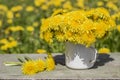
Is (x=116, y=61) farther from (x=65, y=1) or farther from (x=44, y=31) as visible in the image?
(x=65, y=1)

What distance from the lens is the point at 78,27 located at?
9.72 feet

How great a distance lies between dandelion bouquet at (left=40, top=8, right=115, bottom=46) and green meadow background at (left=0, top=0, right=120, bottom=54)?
1.15 meters

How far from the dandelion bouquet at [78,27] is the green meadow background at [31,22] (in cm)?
115

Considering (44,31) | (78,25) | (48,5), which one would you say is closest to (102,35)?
(78,25)

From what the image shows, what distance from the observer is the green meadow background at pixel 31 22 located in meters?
4.49

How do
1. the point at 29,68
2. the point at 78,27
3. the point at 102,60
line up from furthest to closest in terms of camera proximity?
the point at 102,60 → the point at 29,68 → the point at 78,27

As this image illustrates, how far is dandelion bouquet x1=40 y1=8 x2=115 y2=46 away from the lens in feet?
9.70

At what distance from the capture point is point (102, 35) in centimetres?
301

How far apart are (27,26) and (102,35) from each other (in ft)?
7.70

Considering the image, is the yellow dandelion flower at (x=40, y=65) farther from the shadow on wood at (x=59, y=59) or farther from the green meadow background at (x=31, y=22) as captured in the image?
the green meadow background at (x=31, y=22)

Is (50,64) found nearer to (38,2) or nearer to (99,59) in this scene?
(99,59)

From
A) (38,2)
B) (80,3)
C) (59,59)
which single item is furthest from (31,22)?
(59,59)

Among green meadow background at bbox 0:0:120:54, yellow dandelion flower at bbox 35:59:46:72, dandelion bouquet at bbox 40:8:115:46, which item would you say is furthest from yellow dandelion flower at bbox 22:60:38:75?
green meadow background at bbox 0:0:120:54

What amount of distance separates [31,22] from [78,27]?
97.5 inches
